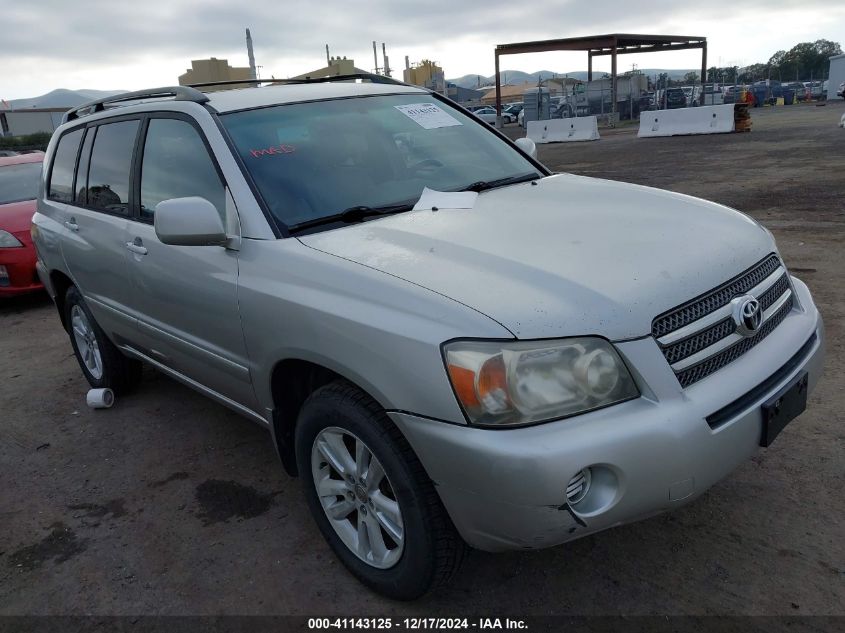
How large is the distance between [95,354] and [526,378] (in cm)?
358

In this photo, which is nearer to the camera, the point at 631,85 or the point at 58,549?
the point at 58,549

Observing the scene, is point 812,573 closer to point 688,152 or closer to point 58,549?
point 58,549

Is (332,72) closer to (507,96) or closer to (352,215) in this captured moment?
(352,215)

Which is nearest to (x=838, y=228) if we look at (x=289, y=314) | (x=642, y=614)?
(x=642, y=614)

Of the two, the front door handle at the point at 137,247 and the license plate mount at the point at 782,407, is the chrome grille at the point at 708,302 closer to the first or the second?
the license plate mount at the point at 782,407

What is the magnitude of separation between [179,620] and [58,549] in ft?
2.89

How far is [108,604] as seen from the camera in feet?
8.49

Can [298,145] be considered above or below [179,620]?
above

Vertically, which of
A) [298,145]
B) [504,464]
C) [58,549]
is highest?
[298,145]

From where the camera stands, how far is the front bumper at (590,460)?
1.86 m

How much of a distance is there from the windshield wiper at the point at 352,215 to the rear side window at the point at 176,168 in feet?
1.39

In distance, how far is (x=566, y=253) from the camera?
7.42 ft

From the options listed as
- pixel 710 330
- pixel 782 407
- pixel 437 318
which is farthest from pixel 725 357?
pixel 437 318

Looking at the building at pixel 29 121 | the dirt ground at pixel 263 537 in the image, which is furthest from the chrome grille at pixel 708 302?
the building at pixel 29 121
